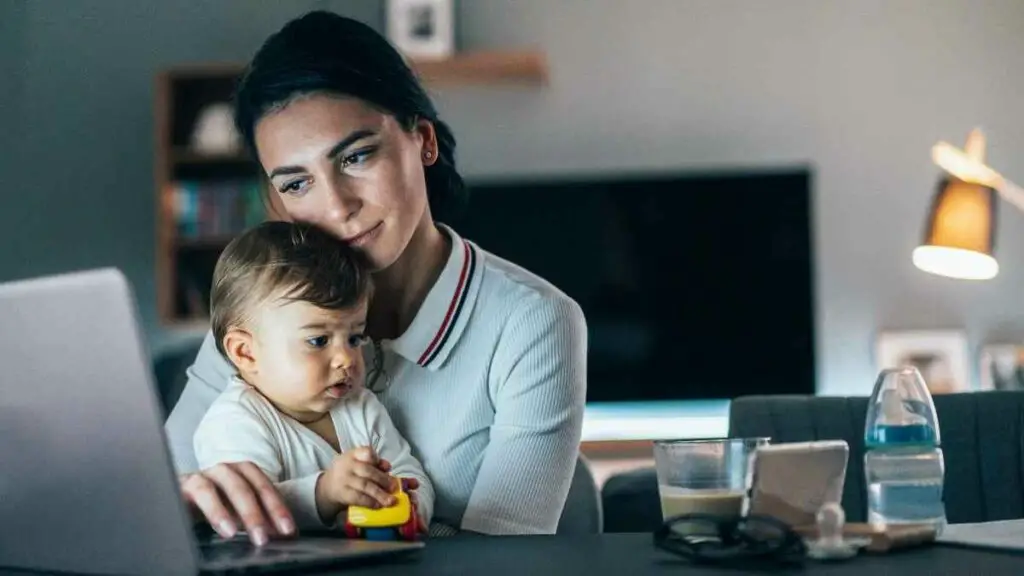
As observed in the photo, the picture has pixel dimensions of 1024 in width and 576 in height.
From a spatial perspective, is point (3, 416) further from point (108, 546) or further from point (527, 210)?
point (527, 210)

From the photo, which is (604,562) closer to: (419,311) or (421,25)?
(419,311)

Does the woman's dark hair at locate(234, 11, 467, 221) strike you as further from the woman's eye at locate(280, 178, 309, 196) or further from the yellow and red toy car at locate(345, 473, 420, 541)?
the yellow and red toy car at locate(345, 473, 420, 541)

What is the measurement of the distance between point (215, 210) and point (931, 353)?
2.44 metres

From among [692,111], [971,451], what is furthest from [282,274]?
[692,111]

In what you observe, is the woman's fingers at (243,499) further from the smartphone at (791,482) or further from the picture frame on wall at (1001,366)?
the picture frame on wall at (1001,366)

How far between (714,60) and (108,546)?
149 inches

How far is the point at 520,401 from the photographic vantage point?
53.2 inches

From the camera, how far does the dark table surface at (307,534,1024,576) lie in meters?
0.81

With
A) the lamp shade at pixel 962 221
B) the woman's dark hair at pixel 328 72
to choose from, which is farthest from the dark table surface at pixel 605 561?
the lamp shade at pixel 962 221

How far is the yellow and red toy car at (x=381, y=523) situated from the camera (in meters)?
1.01

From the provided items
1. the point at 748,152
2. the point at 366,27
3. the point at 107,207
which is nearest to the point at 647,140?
the point at 748,152

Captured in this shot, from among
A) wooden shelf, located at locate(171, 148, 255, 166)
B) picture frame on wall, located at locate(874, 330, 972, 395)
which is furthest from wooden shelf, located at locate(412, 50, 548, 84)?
picture frame on wall, located at locate(874, 330, 972, 395)

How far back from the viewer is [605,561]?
33.8 inches

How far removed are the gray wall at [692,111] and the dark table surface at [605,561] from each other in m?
3.46
